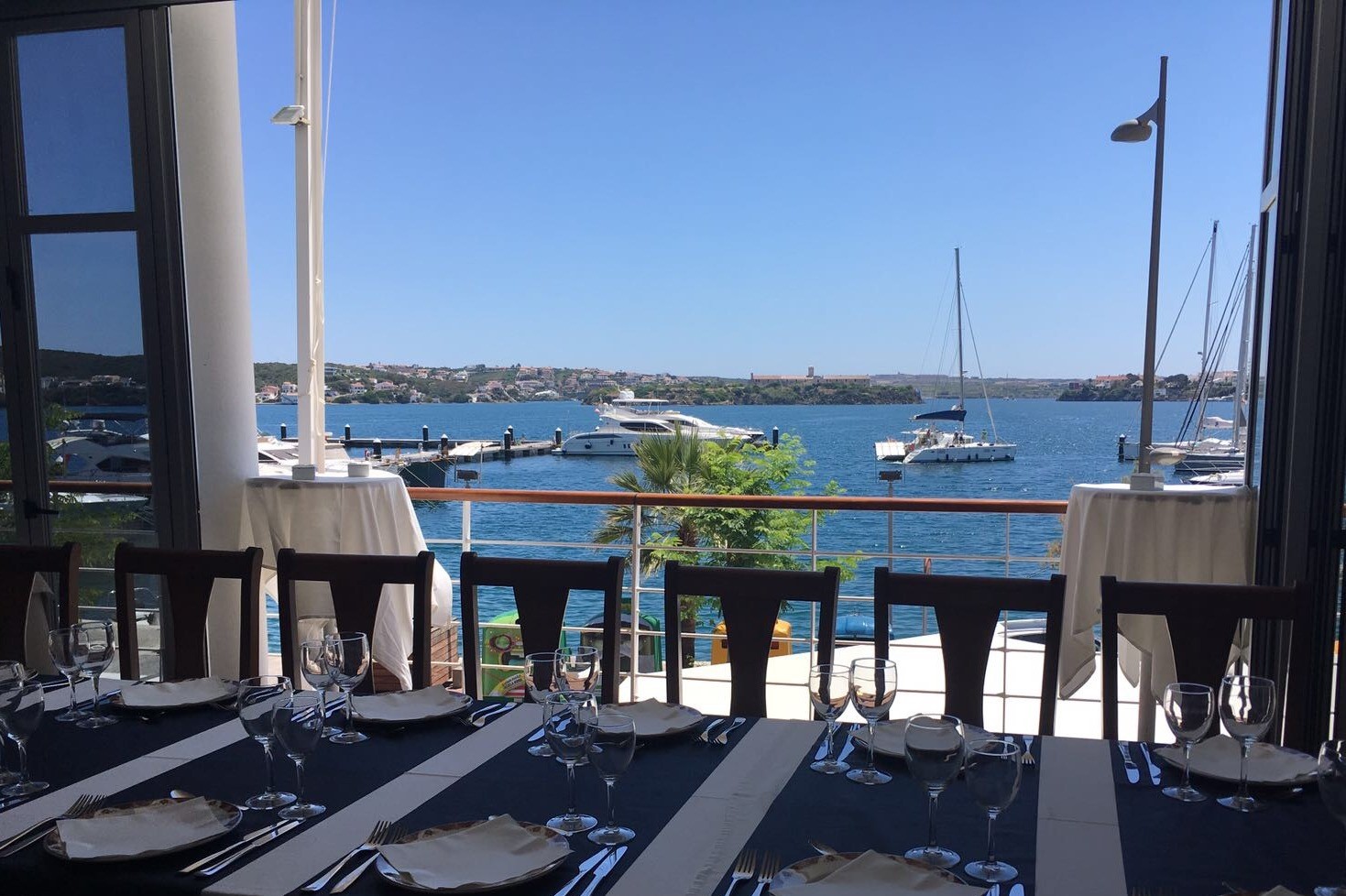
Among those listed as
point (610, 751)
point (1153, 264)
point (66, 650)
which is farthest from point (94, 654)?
point (1153, 264)

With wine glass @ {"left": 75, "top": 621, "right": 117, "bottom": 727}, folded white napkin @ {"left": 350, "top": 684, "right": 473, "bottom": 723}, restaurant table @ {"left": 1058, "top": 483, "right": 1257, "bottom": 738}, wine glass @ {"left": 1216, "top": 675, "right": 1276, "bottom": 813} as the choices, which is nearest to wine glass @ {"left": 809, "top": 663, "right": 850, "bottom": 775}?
wine glass @ {"left": 1216, "top": 675, "right": 1276, "bottom": 813}

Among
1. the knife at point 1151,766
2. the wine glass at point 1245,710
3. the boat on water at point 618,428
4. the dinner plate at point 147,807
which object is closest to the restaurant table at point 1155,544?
the knife at point 1151,766

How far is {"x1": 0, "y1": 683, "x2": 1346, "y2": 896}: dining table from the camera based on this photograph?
100 cm

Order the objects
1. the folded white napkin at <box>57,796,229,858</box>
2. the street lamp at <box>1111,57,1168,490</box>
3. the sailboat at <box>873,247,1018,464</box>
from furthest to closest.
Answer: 1. the sailboat at <box>873,247,1018,464</box>
2. the street lamp at <box>1111,57,1168,490</box>
3. the folded white napkin at <box>57,796,229,858</box>

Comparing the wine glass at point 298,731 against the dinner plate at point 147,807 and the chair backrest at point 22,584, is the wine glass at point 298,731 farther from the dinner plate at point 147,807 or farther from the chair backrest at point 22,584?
the chair backrest at point 22,584

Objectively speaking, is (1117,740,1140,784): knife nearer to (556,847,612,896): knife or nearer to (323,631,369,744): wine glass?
(556,847,612,896): knife

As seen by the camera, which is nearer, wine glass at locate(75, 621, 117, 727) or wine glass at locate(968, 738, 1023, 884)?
wine glass at locate(968, 738, 1023, 884)

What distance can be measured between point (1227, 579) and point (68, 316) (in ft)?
12.4

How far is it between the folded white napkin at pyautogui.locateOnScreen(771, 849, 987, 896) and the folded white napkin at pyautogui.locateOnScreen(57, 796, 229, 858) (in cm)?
66

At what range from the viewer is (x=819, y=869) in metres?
0.99

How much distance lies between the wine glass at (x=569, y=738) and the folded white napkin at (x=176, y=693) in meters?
0.82

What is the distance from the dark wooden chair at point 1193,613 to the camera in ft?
5.76

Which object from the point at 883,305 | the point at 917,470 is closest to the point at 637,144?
the point at 883,305

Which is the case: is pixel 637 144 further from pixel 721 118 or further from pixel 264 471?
pixel 264 471
